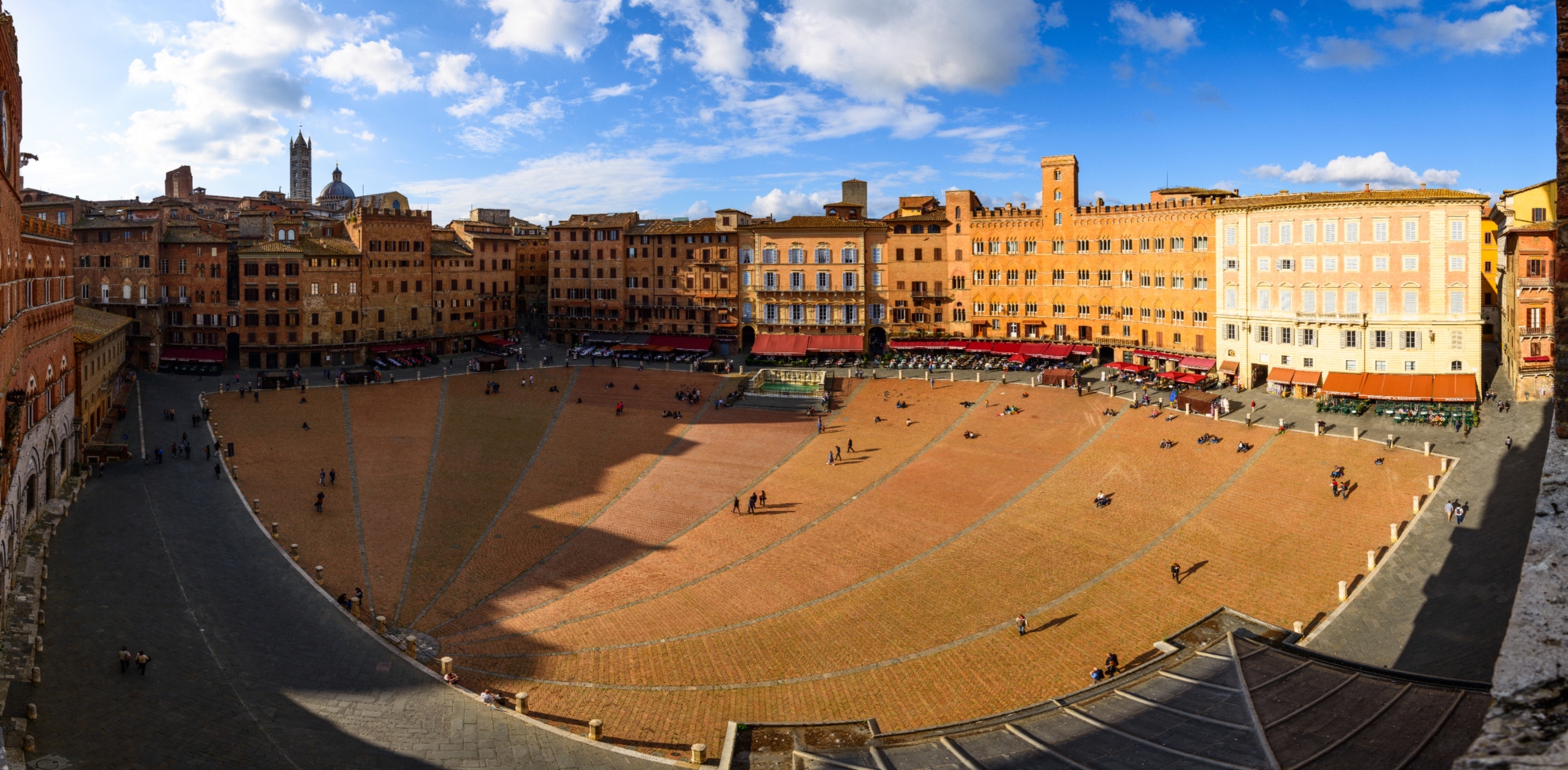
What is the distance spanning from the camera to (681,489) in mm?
58812

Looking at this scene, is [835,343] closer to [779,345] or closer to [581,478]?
[779,345]

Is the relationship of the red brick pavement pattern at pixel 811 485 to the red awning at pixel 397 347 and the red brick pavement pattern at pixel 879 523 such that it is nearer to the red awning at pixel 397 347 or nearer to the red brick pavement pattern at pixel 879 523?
the red brick pavement pattern at pixel 879 523

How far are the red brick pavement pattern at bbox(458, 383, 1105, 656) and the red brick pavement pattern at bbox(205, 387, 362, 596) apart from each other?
13990 millimetres

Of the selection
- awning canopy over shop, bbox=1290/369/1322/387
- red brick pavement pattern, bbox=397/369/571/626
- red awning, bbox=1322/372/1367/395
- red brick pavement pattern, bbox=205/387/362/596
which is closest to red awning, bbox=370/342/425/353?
red brick pavement pattern, bbox=397/369/571/626

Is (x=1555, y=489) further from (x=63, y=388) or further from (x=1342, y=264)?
(x=1342, y=264)

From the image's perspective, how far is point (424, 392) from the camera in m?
78.9

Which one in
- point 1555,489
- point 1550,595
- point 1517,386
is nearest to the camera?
point 1550,595

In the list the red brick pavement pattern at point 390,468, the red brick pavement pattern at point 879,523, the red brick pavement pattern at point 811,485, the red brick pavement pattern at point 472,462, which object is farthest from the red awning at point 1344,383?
the red brick pavement pattern at point 390,468

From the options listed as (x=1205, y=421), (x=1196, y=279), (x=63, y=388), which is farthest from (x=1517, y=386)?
(x=63, y=388)

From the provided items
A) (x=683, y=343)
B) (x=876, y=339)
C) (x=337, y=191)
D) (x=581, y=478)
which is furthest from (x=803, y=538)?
(x=337, y=191)

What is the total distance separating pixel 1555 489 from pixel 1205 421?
2228 inches

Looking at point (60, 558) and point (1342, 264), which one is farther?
point (1342, 264)

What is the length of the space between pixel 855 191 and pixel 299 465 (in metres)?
67.2

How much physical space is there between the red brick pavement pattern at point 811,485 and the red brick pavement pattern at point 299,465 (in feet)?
40.2
